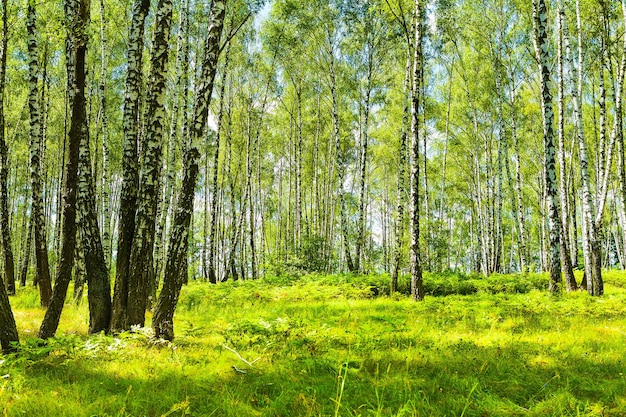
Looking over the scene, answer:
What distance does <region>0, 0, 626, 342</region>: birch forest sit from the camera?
639 cm

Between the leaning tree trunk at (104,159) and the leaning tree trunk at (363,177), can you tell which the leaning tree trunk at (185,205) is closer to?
the leaning tree trunk at (104,159)

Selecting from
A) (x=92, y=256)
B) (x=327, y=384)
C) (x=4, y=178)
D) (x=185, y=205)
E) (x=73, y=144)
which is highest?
(x=4, y=178)

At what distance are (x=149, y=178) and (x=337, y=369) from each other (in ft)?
13.4

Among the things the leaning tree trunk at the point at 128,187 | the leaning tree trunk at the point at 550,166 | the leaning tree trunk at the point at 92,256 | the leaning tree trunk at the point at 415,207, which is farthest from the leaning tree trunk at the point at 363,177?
the leaning tree trunk at the point at 92,256

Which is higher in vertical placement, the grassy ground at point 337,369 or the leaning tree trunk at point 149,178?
the leaning tree trunk at point 149,178

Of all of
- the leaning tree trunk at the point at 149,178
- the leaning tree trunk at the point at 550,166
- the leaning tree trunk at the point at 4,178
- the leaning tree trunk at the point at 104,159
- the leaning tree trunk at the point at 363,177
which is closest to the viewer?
the leaning tree trunk at the point at 149,178

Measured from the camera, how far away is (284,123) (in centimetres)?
2970

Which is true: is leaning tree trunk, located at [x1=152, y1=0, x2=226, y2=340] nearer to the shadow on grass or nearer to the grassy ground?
the grassy ground

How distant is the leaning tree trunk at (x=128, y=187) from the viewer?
639cm

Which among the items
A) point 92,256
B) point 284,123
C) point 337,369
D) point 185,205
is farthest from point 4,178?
point 284,123

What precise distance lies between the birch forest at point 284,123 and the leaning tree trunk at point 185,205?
25 millimetres

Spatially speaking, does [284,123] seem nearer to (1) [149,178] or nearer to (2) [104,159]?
(2) [104,159]

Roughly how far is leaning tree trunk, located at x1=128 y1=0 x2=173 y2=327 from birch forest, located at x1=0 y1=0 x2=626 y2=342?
0.02 meters

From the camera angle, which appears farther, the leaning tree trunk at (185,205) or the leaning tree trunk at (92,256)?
the leaning tree trunk at (92,256)
